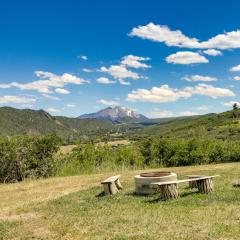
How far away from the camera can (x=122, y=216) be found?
11.4 metres

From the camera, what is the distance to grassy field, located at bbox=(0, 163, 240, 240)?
31.1ft

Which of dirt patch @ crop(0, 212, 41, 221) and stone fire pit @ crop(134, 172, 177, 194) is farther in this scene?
stone fire pit @ crop(134, 172, 177, 194)

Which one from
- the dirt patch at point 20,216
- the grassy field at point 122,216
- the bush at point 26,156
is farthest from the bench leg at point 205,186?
the bush at point 26,156

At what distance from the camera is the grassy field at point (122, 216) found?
9.49m

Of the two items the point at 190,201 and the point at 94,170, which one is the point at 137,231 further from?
the point at 94,170

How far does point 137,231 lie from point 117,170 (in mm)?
18111

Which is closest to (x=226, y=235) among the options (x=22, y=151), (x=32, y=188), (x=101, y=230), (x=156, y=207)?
(x=101, y=230)

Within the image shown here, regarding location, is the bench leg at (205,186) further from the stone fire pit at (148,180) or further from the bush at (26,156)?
the bush at (26,156)

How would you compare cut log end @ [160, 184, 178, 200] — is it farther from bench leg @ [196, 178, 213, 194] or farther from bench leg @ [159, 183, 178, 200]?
bench leg @ [196, 178, 213, 194]

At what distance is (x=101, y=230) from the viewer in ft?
32.7

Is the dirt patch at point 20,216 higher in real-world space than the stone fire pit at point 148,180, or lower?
lower

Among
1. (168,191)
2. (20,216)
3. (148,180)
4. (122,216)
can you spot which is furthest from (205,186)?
(20,216)

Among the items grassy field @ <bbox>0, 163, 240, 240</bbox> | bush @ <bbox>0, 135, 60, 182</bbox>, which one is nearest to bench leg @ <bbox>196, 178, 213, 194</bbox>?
grassy field @ <bbox>0, 163, 240, 240</bbox>

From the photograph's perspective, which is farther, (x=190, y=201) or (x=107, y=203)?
(x=107, y=203)
